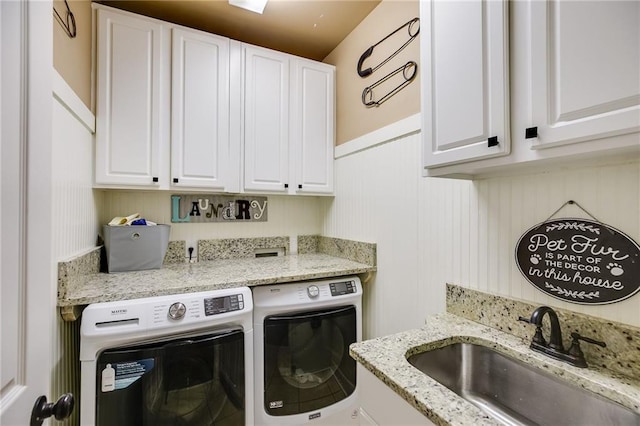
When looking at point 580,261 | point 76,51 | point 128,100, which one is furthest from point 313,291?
point 76,51

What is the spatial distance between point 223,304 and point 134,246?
0.75 m

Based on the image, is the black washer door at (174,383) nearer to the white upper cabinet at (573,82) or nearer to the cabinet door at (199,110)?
the cabinet door at (199,110)

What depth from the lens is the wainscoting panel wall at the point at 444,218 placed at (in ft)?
3.04

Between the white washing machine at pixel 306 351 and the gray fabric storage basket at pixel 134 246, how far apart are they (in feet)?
2.34

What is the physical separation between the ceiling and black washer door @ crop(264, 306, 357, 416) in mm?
1927

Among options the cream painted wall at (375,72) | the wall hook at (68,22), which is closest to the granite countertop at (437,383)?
the cream painted wall at (375,72)

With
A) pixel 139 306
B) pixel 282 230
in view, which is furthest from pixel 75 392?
pixel 282 230

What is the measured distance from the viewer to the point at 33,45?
0.63m

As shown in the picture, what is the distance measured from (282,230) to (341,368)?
3.84 ft

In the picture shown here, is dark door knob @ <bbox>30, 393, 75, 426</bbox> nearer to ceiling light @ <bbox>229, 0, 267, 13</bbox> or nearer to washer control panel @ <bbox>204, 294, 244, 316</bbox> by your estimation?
washer control panel @ <bbox>204, 294, 244, 316</bbox>

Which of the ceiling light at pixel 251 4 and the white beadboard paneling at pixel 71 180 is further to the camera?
the ceiling light at pixel 251 4

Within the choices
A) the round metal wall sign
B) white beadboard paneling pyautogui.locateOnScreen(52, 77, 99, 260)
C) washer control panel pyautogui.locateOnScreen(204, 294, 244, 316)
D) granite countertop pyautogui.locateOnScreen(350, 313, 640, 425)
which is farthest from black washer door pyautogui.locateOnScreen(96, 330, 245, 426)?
the round metal wall sign

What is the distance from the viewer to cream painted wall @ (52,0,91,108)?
1200mm

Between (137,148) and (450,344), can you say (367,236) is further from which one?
(137,148)
